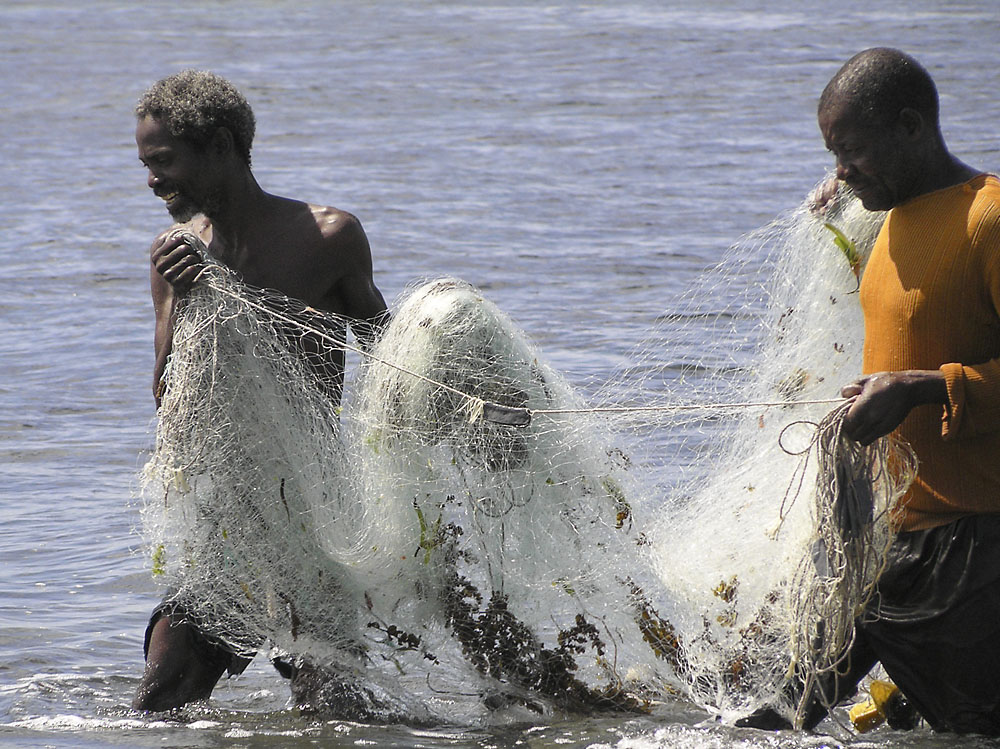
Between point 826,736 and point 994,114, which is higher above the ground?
point 994,114

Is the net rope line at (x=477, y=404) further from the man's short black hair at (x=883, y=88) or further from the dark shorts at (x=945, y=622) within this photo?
the man's short black hair at (x=883, y=88)

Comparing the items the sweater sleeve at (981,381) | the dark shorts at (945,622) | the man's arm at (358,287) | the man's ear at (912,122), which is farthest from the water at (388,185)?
the man's ear at (912,122)

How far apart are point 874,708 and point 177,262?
6.93 feet

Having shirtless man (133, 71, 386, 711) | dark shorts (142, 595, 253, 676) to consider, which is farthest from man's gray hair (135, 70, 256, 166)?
dark shorts (142, 595, 253, 676)

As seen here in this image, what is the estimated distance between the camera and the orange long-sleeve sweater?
3119 millimetres

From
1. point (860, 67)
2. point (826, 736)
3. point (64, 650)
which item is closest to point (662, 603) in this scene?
point (826, 736)

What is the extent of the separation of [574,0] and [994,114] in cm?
1681

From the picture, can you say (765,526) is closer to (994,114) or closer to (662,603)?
(662,603)

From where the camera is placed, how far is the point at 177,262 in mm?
3727

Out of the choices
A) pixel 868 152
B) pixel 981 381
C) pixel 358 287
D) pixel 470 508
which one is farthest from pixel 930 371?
pixel 358 287

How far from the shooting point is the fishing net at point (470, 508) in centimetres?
381

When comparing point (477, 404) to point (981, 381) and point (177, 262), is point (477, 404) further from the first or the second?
point (981, 381)

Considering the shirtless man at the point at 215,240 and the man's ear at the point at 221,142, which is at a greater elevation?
the man's ear at the point at 221,142

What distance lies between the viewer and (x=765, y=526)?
4.02 metres
